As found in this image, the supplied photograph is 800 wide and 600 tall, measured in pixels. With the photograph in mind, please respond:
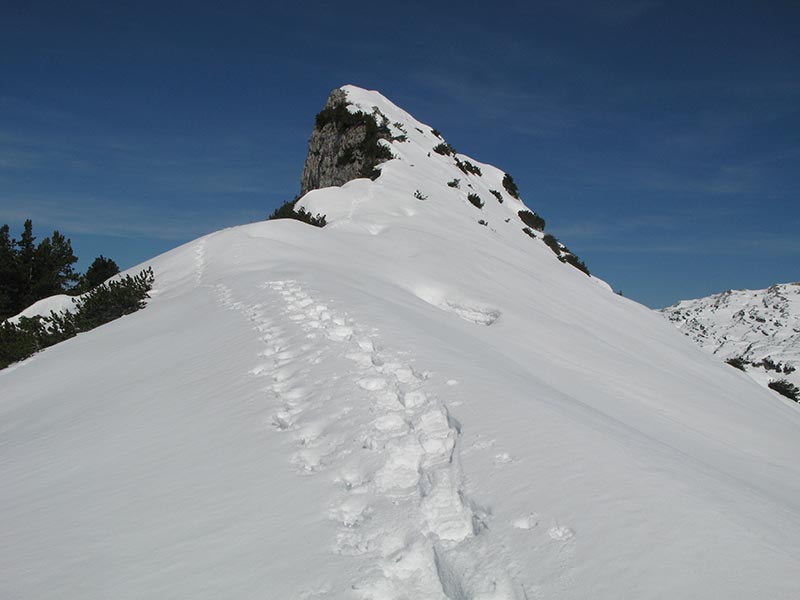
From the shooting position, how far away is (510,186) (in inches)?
1184

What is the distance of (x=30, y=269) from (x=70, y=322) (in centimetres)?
1426

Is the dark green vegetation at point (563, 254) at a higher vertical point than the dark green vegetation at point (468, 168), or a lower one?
lower

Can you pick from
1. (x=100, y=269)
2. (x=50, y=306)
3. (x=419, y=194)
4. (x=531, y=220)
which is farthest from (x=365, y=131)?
(x=50, y=306)

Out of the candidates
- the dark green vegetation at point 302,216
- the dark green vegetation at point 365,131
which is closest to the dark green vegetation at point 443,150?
the dark green vegetation at point 365,131

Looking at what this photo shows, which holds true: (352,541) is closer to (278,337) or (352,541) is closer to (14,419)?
(278,337)

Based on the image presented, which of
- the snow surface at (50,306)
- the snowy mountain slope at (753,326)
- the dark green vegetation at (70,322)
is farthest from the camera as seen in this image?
the snowy mountain slope at (753,326)

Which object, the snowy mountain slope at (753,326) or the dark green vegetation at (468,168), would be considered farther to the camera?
the dark green vegetation at (468,168)

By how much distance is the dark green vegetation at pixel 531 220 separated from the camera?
2508cm

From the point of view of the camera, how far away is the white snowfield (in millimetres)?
2064

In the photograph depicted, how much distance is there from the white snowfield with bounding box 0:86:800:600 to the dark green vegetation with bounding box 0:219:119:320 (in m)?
14.5

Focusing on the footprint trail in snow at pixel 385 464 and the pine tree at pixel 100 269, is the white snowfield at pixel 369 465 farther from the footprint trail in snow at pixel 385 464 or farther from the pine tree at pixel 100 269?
the pine tree at pixel 100 269

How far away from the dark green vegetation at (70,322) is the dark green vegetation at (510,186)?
77.9 ft

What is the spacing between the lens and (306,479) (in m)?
2.87

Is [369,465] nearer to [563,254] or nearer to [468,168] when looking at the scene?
[563,254]
